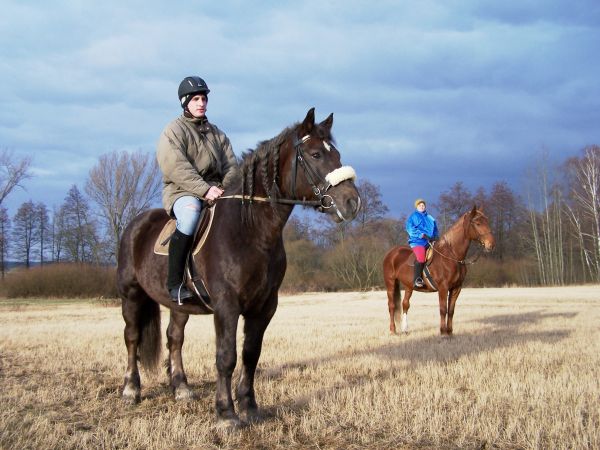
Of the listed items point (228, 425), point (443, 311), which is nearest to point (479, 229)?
point (443, 311)

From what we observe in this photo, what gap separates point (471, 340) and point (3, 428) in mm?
8673

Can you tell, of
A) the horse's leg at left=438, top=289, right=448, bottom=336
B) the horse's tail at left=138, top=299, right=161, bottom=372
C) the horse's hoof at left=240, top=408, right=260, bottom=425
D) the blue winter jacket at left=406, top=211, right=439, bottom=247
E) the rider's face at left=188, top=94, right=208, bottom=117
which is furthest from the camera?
the blue winter jacket at left=406, top=211, right=439, bottom=247

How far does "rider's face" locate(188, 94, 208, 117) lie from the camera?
5.73 metres

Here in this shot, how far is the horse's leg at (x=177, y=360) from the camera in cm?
637

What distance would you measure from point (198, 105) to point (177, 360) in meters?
3.31

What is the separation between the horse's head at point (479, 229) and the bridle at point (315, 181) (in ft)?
28.5

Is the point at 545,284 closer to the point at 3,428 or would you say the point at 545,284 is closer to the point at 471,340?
the point at 471,340

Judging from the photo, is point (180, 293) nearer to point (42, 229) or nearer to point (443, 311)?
point (443, 311)

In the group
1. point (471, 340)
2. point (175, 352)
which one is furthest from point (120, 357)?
point (471, 340)

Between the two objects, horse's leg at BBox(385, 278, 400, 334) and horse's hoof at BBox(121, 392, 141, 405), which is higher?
horse's leg at BBox(385, 278, 400, 334)

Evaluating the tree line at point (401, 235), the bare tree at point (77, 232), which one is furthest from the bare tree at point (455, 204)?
the bare tree at point (77, 232)

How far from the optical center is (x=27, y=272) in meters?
36.1

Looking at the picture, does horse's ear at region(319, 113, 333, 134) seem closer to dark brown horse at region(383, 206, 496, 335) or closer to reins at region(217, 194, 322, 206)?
reins at region(217, 194, 322, 206)

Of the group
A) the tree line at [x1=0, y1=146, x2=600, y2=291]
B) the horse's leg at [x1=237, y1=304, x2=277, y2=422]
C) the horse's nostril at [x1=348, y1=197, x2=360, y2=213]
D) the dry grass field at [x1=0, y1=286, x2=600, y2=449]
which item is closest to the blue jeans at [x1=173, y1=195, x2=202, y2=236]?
the horse's leg at [x1=237, y1=304, x2=277, y2=422]
